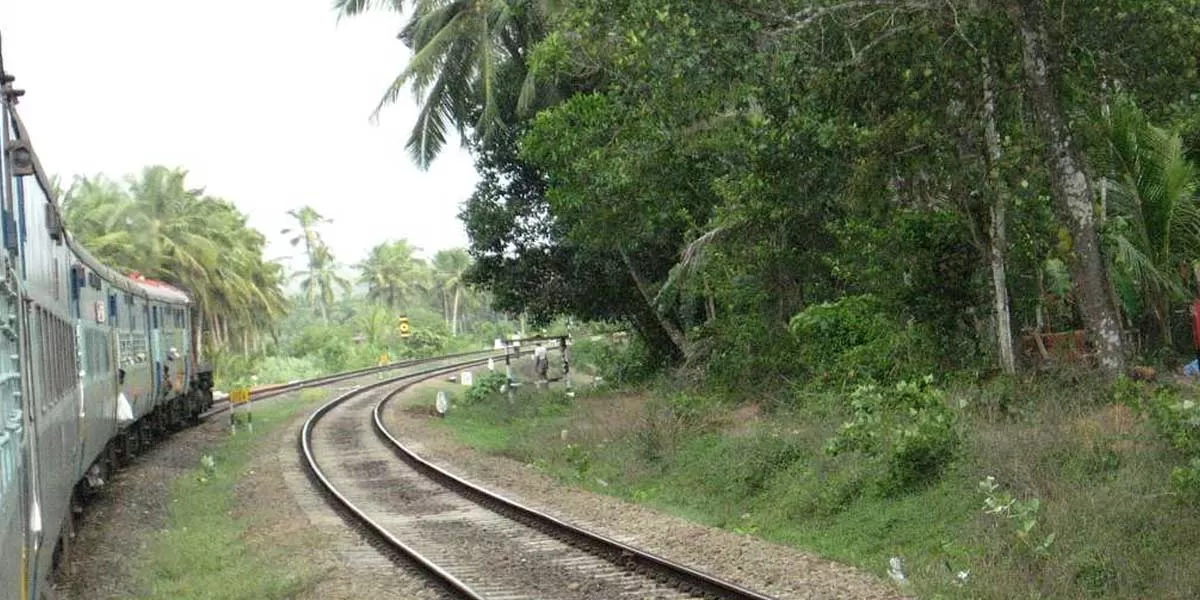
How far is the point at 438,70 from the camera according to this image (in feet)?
95.9

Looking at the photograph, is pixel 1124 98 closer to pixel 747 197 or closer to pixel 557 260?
pixel 747 197

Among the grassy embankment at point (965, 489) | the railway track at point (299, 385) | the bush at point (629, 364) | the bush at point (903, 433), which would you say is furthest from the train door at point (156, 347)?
the bush at point (903, 433)

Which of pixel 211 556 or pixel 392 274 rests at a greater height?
pixel 392 274

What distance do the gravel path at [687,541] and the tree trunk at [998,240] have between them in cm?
462

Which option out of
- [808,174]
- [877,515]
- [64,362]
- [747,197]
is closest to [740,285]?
[747,197]

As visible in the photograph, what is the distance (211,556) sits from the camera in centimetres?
1346

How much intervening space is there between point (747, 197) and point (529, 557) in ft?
24.1

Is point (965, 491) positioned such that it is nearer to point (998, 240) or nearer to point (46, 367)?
Result: point (998, 240)

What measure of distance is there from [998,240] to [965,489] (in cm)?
419

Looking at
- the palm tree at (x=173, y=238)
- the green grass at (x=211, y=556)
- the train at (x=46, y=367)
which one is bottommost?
the green grass at (x=211, y=556)

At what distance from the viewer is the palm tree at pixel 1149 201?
16078 millimetres

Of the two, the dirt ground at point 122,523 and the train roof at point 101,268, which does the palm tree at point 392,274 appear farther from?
the dirt ground at point 122,523

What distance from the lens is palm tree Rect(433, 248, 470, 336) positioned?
3851 inches

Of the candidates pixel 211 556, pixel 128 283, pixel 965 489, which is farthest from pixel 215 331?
pixel 965 489
